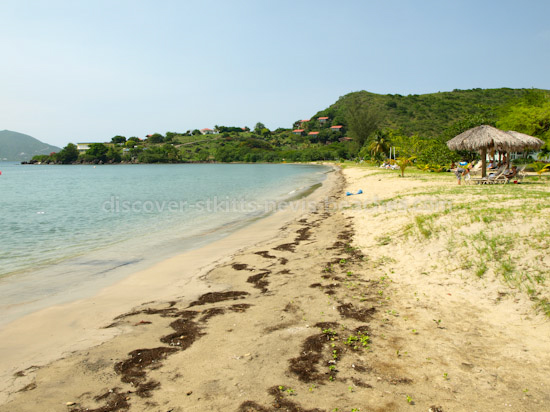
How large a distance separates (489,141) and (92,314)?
1919 cm

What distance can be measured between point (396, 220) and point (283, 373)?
26.4 feet

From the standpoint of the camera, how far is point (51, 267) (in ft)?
31.3

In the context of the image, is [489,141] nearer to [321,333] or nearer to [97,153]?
[321,333]

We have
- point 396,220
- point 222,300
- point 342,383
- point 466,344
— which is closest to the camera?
point 342,383

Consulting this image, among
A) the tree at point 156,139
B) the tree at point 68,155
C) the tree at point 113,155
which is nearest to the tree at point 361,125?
the tree at point 113,155

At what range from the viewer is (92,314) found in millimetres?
6066

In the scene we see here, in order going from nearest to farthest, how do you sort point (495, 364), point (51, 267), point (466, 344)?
point (495, 364) < point (466, 344) < point (51, 267)

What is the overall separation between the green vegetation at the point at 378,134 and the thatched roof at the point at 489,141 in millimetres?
9798

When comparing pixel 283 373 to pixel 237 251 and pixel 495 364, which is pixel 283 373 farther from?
pixel 237 251

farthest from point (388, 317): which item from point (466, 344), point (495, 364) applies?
point (495, 364)

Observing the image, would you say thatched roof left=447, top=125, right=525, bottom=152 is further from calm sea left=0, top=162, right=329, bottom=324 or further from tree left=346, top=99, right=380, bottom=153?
tree left=346, top=99, right=380, bottom=153

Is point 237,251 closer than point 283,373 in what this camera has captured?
No

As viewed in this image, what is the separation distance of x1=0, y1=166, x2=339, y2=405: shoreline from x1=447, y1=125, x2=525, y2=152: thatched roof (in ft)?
48.4

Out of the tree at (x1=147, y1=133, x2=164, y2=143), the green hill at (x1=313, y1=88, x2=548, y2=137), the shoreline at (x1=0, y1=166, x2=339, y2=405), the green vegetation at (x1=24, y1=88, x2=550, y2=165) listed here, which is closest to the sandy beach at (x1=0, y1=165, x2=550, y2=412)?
the shoreline at (x1=0, y1=166, x2=339, y2=405)
